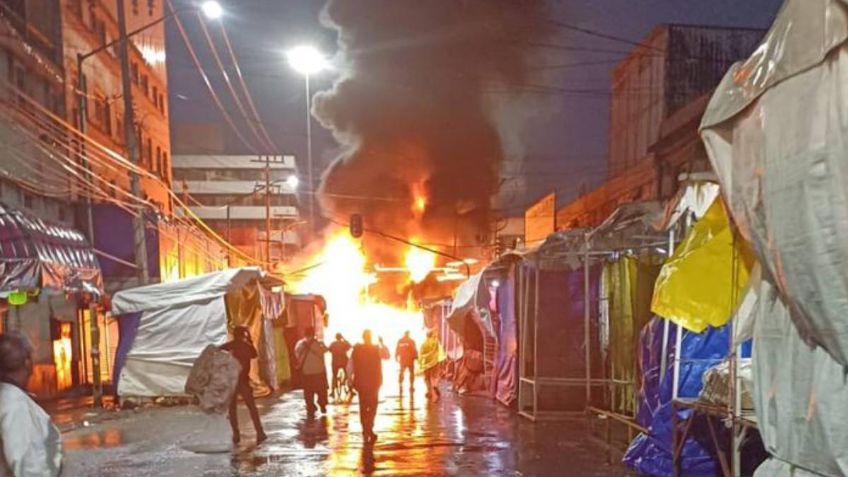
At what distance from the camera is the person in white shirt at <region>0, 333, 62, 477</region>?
3207mm

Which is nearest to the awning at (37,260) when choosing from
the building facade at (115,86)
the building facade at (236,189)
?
the building facade at (115,86)

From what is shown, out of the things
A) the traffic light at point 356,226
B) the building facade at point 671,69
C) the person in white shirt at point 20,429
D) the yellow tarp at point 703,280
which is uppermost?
the building facade at point 671,69

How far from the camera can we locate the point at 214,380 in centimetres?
973

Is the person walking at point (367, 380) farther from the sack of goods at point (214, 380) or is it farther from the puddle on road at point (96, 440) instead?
the puddle on road at point (96, 440)

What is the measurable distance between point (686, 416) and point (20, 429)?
6.02 m

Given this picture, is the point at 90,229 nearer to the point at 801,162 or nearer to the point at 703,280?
the point at 703,280

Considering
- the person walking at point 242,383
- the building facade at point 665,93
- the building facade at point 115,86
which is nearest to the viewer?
the person walking at point 242,383

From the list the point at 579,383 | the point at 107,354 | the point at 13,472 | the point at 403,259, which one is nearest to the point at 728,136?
the point at 13,472

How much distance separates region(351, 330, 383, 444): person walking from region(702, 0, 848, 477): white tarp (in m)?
7.09

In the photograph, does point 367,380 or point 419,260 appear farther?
Result: point 419,260

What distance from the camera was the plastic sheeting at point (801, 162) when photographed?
8.53 feet

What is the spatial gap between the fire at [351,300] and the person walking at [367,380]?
1975 centimetres

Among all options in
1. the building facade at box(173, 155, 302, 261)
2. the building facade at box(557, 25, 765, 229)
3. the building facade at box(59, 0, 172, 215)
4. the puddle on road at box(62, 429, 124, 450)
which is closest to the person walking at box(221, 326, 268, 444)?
the puddle on road at box(62, 429, 124, 450)

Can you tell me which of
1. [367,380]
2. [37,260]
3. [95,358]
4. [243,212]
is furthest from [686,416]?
[243,212]
